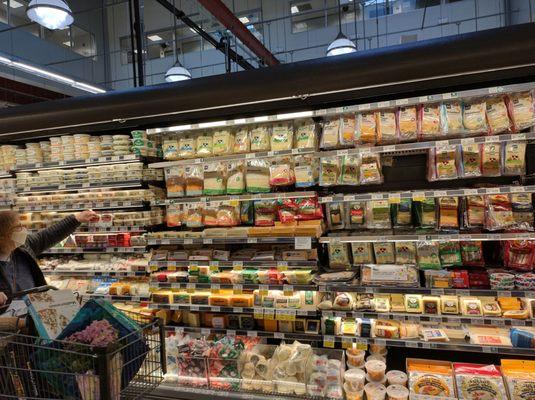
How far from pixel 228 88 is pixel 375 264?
5.93 ft

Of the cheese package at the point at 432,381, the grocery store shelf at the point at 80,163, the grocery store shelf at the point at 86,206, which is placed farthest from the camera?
the grocery store shelf at the point at 86,206

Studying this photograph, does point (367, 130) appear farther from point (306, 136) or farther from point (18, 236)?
point (18, 236)

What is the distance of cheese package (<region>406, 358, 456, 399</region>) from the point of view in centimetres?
264

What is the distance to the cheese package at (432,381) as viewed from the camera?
2637 mm

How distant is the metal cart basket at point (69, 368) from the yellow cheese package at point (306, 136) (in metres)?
2.13

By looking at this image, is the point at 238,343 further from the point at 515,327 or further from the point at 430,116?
the point at 430,116

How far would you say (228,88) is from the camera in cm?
294

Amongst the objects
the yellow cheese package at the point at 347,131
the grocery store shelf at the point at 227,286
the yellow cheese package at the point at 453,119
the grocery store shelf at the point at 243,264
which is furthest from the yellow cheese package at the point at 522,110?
the grocery store shelf at the point at 227,286

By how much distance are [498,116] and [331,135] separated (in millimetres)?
1217

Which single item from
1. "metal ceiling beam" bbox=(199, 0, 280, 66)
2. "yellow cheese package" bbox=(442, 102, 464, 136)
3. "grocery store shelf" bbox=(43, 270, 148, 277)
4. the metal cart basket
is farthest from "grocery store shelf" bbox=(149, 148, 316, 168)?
"metal ceiling beam" bbox=(199, 0, 280, 66)

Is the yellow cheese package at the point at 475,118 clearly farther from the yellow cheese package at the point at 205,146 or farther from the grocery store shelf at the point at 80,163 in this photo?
the grocery store shelf at the point at 80,163

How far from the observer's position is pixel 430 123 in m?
3.03

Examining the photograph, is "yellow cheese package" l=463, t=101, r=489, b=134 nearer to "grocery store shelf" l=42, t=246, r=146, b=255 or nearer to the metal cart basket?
the metal cart basket

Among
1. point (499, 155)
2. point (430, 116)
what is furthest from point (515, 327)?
point (430, 116)
